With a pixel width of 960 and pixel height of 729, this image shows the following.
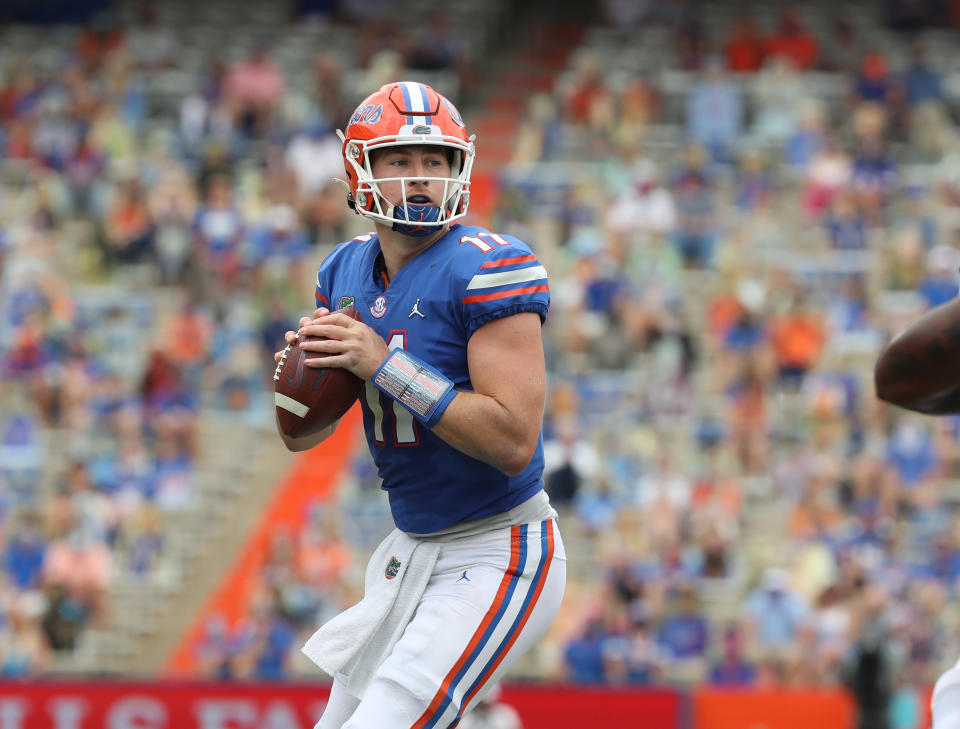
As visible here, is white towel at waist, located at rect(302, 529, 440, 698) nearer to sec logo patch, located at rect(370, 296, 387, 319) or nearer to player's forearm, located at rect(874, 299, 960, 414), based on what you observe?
sec logo patch, located at rect(370, 296, 387, 319)

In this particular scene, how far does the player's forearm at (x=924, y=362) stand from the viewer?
3.15 meters

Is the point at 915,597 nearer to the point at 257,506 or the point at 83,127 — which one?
the point at 257,506

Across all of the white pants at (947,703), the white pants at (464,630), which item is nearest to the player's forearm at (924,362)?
the white pants at (947,703)

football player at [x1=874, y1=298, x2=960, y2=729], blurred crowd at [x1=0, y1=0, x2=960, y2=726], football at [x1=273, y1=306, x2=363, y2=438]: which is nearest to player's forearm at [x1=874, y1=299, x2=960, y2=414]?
football player at [x1=874, y1=298, x2=960, y2=729]

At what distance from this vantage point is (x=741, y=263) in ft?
44.7

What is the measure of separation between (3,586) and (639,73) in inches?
343

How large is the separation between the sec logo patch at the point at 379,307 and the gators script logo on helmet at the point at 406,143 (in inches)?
7.6

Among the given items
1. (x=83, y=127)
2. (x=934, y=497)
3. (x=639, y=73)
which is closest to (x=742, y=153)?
(x=639, y=73)

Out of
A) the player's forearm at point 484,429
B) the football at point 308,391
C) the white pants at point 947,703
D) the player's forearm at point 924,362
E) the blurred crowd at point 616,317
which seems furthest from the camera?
the blurred crowd at point 616,317

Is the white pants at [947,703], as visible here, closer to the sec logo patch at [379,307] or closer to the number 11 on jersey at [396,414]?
the number 11 on jersey at [396,414]

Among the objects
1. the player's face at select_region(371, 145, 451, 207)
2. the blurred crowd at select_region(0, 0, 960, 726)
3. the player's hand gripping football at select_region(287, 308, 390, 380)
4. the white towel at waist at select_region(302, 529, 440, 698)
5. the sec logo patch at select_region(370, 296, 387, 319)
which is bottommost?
the blurred crowd at select_region(0, 0, 960, 726)

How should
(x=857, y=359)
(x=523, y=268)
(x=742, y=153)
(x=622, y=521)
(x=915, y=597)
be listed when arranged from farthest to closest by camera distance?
(x=742, y=153) → (x=857, y=359) → (x=622, y=521) → (x=915, y=597) → (x=523, y=268)

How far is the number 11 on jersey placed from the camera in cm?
415

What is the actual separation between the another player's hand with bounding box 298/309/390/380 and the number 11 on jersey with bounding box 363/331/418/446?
0.05m
